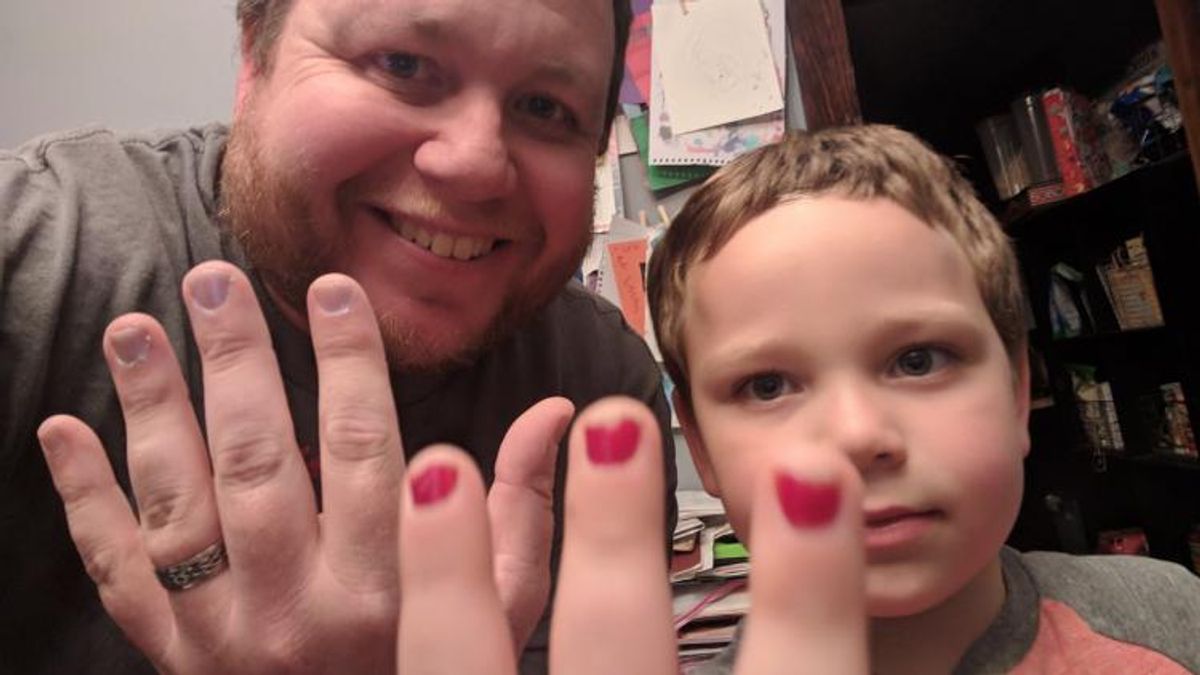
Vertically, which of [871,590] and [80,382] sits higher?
[80,382]

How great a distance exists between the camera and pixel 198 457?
16.9 inches

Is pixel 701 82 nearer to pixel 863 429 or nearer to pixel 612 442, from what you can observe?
pixel 863 429

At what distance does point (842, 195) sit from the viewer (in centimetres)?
59

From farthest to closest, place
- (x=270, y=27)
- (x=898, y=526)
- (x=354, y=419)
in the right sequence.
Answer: (x=270, y=27) → (x=898, y=526) → (x=354, y=419)

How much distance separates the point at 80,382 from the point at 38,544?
0.16 metres

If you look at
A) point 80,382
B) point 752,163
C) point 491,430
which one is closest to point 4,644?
point 80,382

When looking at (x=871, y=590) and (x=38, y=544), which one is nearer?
(x=871, y=590)

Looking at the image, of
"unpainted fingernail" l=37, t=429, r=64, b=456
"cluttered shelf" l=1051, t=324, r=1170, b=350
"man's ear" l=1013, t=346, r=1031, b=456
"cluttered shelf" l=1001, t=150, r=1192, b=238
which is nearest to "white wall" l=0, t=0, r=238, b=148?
"unpainted fingernail" l=37, t=429, r=64, b=456

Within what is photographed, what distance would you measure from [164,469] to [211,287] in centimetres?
10

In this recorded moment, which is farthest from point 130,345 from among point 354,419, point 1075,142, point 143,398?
point 1075,142

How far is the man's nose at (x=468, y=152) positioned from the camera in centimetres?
76

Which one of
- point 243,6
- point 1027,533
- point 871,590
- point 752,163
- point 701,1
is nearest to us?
point 871,590

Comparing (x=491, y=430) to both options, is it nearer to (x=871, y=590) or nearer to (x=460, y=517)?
(x=871, y=590)

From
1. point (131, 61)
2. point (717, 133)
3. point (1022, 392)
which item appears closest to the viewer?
point (1022, 392)
